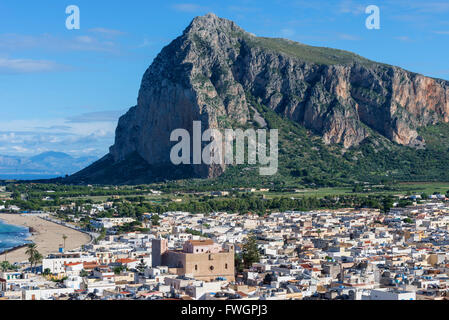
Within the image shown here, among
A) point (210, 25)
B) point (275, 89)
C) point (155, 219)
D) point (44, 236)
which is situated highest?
point (210, 25)

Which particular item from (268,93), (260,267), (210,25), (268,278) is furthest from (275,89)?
(268,278)

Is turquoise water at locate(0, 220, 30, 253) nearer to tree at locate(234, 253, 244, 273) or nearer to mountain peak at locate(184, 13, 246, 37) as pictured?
tree at locate(234, 253, 244, 273)

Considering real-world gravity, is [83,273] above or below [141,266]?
below

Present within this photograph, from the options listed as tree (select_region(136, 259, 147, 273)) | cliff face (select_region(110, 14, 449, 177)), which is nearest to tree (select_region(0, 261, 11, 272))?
tree (select_region(136, 259, 147, 273))

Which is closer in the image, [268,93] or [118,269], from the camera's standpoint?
[118,269]

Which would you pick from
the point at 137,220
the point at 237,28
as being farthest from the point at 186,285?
the point at 237,28

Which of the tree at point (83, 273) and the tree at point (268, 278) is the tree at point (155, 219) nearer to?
the tree at point (83, 273)

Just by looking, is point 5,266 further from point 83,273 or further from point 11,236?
point 11,236

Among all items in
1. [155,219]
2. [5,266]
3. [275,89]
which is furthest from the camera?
[275,89]
